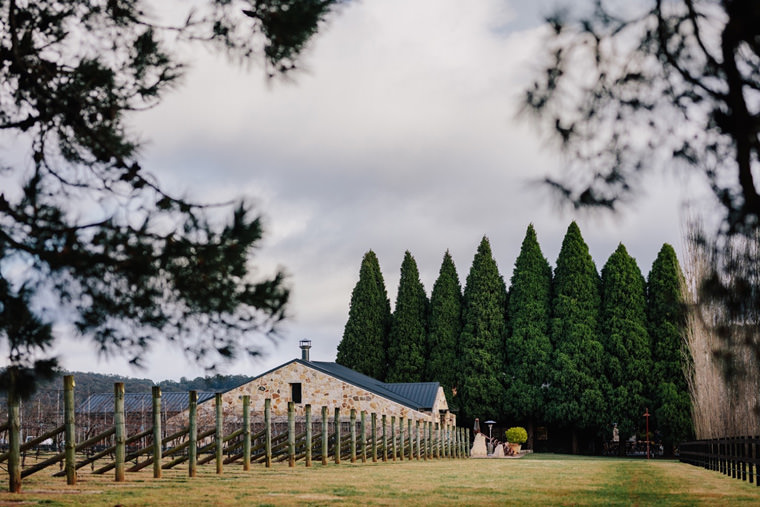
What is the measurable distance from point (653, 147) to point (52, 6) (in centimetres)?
468

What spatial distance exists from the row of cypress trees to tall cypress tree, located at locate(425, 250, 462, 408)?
58 mm

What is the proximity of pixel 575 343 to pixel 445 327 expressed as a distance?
683 centimetres

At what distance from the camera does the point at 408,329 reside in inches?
1667

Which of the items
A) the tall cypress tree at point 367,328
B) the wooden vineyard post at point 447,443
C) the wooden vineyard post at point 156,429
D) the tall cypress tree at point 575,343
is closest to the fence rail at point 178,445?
the wooden vineyard post at point 156,429

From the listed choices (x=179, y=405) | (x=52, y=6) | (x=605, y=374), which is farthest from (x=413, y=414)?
(x=52, y=6)

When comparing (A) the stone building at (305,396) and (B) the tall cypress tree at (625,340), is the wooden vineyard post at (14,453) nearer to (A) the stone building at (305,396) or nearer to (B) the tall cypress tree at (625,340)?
(A) the stone building at (305,396)

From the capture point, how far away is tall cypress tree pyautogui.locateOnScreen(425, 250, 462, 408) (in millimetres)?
41156

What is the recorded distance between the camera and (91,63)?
20.2 feet

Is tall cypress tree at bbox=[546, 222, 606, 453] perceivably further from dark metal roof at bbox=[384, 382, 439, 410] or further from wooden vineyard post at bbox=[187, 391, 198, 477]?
wooden vineyard post at bbox=[187, 391, 198, 477]

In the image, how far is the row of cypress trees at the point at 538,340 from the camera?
120 ft

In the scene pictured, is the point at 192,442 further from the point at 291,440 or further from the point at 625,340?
the point at 625,340

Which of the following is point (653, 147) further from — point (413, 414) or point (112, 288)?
point (413, 414)

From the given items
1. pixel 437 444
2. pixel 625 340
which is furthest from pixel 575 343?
pixel 437 444

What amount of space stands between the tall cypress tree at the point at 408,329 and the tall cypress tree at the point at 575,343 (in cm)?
688
